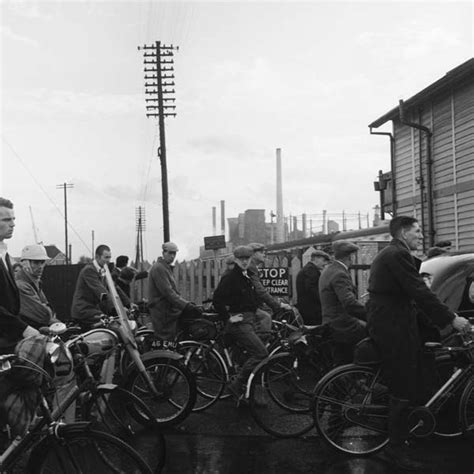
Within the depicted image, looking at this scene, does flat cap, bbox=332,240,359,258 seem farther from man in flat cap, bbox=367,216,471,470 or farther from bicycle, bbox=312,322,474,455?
bicycle, bbox=312,322,474,455

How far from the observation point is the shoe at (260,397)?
17.9 feet

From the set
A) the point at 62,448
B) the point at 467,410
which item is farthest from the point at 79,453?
the point at 467,410

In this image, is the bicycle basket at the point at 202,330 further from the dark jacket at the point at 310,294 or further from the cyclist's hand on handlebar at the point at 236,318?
the dark jacket at the point at 310,294

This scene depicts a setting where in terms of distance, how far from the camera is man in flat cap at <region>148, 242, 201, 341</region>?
703 cm

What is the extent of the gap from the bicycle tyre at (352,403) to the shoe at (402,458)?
95 millimetres

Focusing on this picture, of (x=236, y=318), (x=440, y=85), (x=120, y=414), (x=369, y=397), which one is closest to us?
(x=120, y=414)

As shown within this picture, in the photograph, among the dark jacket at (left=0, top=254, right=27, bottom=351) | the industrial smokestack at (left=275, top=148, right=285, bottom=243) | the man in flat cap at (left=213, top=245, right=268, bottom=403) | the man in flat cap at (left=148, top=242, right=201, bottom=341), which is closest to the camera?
the dark jacket at (left=0, top=254, right=27, bottom=351)

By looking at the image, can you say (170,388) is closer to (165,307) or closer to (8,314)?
(165,307)

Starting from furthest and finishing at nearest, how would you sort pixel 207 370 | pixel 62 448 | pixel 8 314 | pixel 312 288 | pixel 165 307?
pixel 312 288, pixel 165 307, pixel 207 370, pixel 8 314, pixel 62 448

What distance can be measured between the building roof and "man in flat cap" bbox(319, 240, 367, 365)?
10.6 metres

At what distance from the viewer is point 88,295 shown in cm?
732

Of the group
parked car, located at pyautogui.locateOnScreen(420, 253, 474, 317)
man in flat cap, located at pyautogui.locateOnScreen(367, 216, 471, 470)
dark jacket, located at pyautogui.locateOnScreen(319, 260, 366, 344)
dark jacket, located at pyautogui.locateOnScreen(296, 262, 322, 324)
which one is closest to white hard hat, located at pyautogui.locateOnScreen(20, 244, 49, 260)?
dark jacket, located at pyautogui.locateOnScreen(319, 260, 366, 344)

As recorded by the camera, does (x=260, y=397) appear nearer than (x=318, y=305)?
Yes

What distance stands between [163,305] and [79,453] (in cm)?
407
